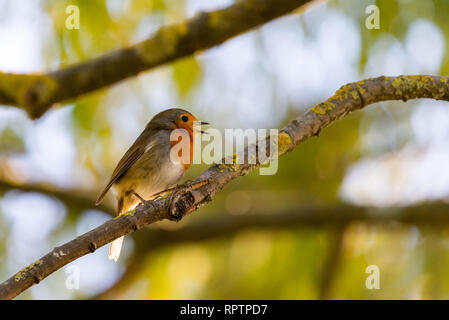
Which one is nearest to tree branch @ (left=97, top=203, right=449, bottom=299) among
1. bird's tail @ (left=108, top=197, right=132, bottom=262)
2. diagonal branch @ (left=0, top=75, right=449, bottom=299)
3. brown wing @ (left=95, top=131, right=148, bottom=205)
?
bird's tail @ (left=108, top=197, right=132, bottom=262)

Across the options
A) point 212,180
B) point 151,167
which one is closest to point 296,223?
point 151,167

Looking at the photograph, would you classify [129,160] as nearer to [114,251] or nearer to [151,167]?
[151,167]

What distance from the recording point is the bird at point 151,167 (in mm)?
4770

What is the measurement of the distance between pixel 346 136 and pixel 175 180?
116 inches

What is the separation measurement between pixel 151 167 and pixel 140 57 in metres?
1.02

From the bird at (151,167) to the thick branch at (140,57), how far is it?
0.85 meters

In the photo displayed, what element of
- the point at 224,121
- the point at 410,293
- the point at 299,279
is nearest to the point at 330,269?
the point at 299,279

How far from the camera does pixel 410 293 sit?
5926 mm

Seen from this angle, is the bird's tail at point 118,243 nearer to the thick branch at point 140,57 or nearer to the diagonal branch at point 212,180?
the thick branch at point 140,57

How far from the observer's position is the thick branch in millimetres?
4223

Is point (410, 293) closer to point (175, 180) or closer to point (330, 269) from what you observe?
point (330, 269)

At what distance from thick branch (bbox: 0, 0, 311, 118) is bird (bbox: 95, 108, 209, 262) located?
85 centimetres

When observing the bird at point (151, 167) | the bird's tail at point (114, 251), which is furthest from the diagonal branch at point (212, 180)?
the bird's tail at point (114, 251)
